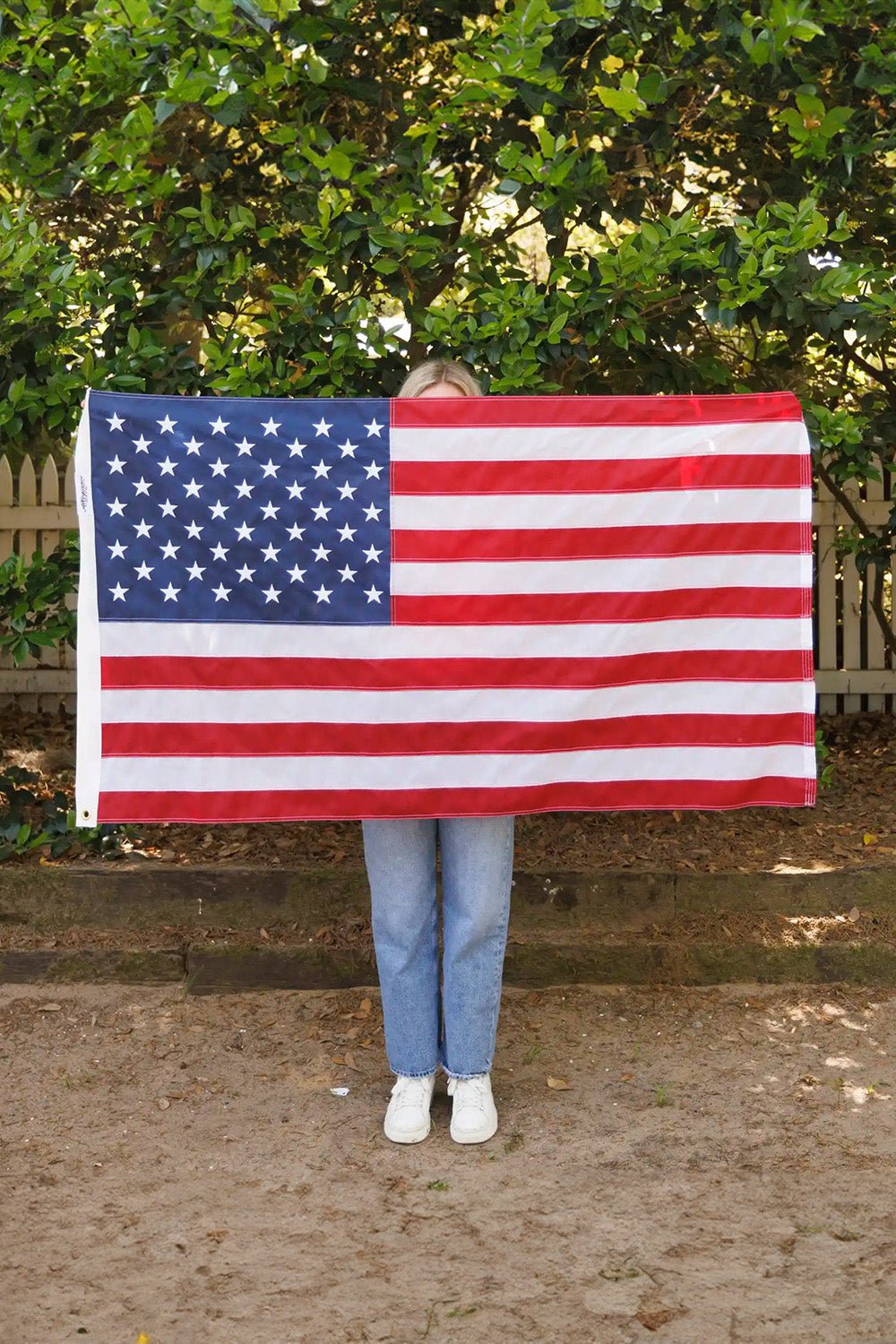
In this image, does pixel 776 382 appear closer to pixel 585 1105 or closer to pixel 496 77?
pixel 496 77

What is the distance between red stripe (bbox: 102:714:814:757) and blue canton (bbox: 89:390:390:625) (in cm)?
33

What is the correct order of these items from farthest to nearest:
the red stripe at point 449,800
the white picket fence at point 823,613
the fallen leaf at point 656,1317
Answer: the white picket fence at point 823,613 < the red stripe at point 449,800 < the fallen leaf at point 656,1317

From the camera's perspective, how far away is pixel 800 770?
13.0ft

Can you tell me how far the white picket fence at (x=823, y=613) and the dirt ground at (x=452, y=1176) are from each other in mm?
2644

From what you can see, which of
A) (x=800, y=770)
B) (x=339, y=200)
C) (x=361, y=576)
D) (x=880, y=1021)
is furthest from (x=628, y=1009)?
(x=339, y=200)

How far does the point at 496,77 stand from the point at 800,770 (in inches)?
93.5

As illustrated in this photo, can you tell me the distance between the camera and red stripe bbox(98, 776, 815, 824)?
373cm

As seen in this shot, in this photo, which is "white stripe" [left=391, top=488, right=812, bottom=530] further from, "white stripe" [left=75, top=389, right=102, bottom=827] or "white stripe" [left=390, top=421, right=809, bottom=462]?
"white stripe" [left=75, top=389, right=102, bottom=827]

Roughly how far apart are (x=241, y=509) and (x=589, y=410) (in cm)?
111

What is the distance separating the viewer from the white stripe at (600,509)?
3.83 metres

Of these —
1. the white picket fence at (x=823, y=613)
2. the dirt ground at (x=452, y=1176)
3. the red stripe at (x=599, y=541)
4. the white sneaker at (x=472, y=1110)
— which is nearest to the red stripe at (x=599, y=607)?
the red stripe at (x=599, y=541)

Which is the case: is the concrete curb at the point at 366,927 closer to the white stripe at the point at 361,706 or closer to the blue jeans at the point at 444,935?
the blue jeans at the point at 444,935

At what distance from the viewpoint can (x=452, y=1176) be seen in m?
3.45

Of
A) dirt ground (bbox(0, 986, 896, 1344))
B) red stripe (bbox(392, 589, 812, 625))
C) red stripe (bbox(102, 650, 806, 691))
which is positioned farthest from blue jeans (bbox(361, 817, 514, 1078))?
red stripe (bbox(392, 589, 812, 625))
